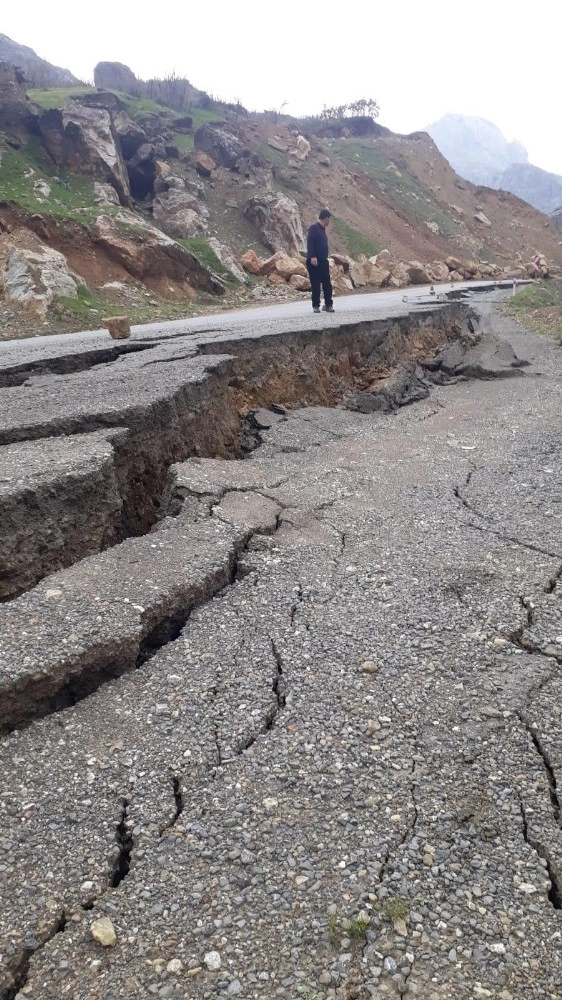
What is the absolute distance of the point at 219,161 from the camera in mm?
32781

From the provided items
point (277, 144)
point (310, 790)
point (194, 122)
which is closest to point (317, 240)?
point (310, 790)

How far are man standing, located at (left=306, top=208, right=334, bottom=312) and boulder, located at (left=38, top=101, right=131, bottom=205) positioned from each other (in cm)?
1459

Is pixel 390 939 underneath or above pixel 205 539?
underneath

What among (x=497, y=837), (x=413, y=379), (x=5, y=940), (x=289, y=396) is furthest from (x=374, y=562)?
(x=413, y=379)

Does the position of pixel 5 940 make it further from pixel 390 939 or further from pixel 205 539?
pixel 205 539

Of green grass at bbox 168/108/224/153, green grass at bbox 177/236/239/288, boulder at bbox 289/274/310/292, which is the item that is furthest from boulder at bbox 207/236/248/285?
green grass at bbox 168/108/224/153

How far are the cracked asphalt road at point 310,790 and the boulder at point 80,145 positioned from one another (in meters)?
23.0

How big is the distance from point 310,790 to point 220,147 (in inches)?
1424

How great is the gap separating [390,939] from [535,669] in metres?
1.36

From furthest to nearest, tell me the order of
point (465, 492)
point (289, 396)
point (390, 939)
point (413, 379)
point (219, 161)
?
point (219, 161) < point (413, 379) < point (289, 396) < point (465, 492) < point (390, 939)

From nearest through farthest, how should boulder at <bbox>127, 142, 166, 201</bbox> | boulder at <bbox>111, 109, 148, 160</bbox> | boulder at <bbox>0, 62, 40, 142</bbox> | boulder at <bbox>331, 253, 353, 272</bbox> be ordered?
boulder at <bbox>0, 62, 40, 142</bbox> → boulder at <bbox>331, 253, 353, 272</bbox> → boulder at <bbox>127, 142, 166, 201</bbox> → boulder at <bbox>111, 109, 148, 160</bbox>

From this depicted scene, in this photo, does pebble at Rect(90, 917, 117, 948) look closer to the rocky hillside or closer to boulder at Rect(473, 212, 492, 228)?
the rocky hillside

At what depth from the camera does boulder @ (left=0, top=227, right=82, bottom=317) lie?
1315cm

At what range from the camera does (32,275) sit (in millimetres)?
13648
